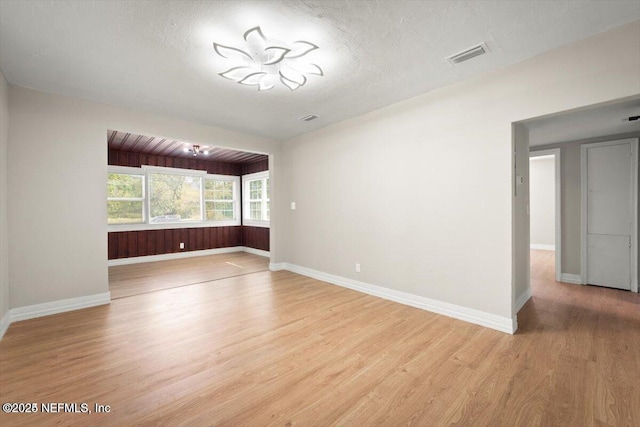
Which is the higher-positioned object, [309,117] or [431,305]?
[309,117]

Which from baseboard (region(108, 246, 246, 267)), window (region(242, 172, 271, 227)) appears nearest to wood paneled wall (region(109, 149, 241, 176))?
window (region(242, 172, 271, 227))

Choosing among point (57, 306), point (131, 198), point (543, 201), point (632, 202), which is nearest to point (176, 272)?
point (57, 306)

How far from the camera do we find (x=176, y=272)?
539 cm

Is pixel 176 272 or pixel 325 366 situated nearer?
pixel 325 366

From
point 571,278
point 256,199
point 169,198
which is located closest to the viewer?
point 571,278

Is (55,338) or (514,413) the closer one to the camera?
(514,413)

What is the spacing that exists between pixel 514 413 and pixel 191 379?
7.10ft

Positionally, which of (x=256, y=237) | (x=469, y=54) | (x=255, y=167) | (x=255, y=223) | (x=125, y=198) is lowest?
(x=256, y=237)

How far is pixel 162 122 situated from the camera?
3988 millimetres

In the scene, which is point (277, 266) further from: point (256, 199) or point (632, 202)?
point (632, 202)

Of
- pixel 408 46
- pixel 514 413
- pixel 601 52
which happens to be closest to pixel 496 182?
pixel 601 52

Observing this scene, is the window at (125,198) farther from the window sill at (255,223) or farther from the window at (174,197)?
the window sill at (255,223)

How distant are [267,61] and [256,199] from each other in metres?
5.55

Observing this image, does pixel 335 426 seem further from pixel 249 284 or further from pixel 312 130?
pixel 312 130
